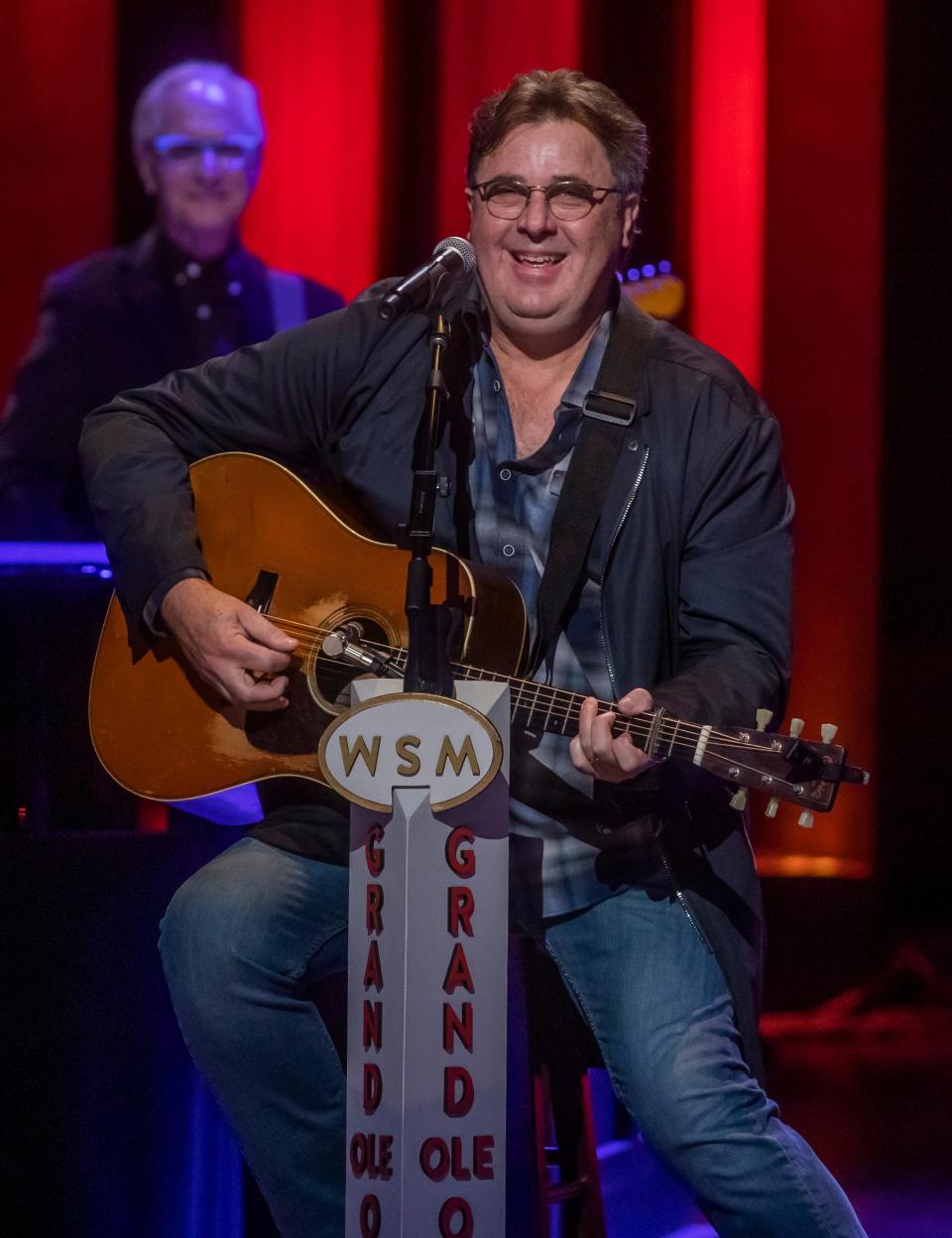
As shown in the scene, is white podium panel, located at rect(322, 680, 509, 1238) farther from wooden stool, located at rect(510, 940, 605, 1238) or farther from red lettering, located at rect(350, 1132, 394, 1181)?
wooden stool, located at rect(510, 940, 605, 1238)

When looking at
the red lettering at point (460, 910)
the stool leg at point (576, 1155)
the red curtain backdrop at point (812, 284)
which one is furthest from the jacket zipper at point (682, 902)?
the red curtain backdrop at point (812, 284)

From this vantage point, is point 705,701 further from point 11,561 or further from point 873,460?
point 873,460

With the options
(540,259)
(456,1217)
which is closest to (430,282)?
(540,259)

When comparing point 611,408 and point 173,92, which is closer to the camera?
point 611,408

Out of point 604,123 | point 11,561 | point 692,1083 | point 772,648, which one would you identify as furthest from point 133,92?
point 692,1083

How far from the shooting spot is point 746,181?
458cm

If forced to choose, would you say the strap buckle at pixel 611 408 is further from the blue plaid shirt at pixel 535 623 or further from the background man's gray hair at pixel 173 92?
the background man's gray hair at pixel 173 92

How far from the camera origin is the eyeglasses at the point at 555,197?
2293mm

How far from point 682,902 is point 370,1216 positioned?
26.1 inches

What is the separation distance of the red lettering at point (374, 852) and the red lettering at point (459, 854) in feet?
0.29

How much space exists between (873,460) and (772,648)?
2.72m

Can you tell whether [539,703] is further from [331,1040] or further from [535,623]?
[331,1040]

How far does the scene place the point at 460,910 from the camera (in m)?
1.72

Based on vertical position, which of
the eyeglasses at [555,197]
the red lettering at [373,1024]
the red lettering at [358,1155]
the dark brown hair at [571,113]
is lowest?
the red lettering at [358,1155]
